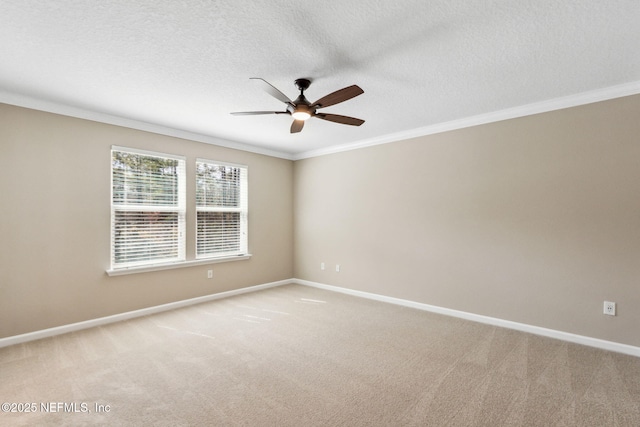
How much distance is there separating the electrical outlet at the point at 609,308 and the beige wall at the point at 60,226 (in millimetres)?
5087

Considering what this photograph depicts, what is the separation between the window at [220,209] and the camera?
4.66m

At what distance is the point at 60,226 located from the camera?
3387mm

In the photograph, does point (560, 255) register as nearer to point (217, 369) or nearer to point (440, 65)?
point (440, 65)

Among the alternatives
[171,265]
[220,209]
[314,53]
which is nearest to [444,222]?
[314,53]

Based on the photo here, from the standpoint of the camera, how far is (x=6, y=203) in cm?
308

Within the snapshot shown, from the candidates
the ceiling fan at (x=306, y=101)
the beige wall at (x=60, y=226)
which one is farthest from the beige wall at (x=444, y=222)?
the ceiling fan at (x=306, y=101)

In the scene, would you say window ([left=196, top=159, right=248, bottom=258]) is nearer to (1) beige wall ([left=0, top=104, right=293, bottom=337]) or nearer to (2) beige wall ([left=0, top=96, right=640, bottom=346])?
(2) beige wall ([left=0, top=96, right=640, bottom=346])

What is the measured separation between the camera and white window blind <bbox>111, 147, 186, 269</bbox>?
3.81 metres

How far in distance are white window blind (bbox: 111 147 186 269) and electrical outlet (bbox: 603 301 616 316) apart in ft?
16.8

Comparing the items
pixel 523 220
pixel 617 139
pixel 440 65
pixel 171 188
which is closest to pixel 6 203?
pixel 171 188

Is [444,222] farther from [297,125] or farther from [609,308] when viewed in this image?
[297,125]

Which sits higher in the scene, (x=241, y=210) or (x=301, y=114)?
(x=301, y=114)

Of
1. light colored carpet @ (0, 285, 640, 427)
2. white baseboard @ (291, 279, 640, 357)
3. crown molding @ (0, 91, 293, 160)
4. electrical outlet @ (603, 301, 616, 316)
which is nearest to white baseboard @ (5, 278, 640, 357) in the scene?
white baseboard @ (291, 279, 640, 357)

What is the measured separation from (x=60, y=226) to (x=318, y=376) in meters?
3.30
